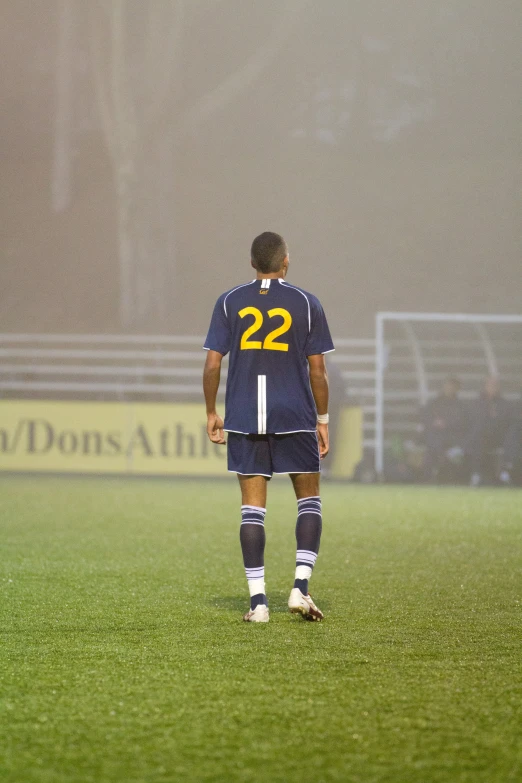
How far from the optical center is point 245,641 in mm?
4207

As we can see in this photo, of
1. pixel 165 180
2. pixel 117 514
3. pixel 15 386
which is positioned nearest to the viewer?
pixel 117 514

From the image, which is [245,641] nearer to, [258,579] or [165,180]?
[258,579]

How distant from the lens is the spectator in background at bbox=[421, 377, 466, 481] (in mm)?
15961

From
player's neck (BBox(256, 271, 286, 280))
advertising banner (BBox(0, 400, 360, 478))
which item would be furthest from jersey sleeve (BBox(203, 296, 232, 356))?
advertising banner (BBox(0, 400, 360, 478))

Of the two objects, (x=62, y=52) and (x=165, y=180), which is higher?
(x=62, y=52)

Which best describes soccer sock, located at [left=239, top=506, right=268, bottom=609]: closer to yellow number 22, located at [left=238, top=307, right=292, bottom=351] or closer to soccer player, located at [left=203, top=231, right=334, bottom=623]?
soccer player, located at [left=203, top=231, right=334, bottom=623]

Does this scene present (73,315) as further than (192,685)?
Yes

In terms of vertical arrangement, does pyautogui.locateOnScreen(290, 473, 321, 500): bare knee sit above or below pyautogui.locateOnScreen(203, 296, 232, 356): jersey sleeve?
below

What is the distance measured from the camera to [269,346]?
15.8 ft

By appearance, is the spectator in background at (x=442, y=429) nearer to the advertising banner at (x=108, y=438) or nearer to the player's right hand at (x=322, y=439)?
the advertising banner at (x=108, y=438)

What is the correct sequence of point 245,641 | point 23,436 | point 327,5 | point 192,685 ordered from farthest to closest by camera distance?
point 327,5 → point 23,436 → point 245,641 → point 192,685

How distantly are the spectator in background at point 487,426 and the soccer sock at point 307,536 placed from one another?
439 inches

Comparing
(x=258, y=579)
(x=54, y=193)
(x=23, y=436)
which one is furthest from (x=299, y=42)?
(x=258, y=579)

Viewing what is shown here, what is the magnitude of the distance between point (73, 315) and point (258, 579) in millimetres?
20973
